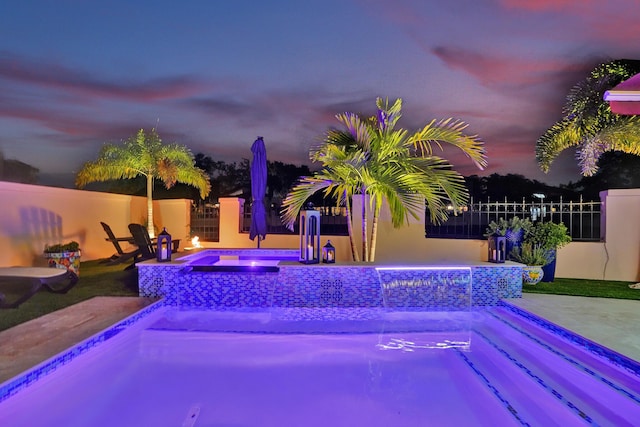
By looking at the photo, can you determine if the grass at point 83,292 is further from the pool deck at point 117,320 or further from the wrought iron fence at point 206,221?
the wrought iron fence at point 206,221

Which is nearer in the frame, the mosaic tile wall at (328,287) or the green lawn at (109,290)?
the green lawn at (109,290)

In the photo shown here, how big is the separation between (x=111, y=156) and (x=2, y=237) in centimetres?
429

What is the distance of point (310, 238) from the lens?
596cm

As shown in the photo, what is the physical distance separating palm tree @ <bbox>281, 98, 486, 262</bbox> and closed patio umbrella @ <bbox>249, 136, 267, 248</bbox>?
38.9 inches

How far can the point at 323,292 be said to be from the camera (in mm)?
5703

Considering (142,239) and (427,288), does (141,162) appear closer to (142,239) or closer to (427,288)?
(142,239)

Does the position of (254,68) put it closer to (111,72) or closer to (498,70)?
(111,72)

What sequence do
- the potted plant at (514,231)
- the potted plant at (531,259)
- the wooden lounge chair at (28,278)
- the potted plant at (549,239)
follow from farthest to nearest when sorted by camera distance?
the potted plant at (514,231), the potted plant at (549,239), the potted plant at (531,259), the wooden lounge chair at (28,278)

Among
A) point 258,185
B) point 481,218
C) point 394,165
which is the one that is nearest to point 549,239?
point 481,218

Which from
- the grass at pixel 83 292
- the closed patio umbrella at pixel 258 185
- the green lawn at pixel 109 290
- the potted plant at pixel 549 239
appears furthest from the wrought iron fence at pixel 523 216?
the grass at pixel 83 292

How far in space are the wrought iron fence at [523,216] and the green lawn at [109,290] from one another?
1223 millimetres

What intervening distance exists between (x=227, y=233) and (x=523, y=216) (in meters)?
7.41

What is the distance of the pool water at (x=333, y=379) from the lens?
291 cm

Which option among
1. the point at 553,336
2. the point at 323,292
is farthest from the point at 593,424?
the point at 323,292
